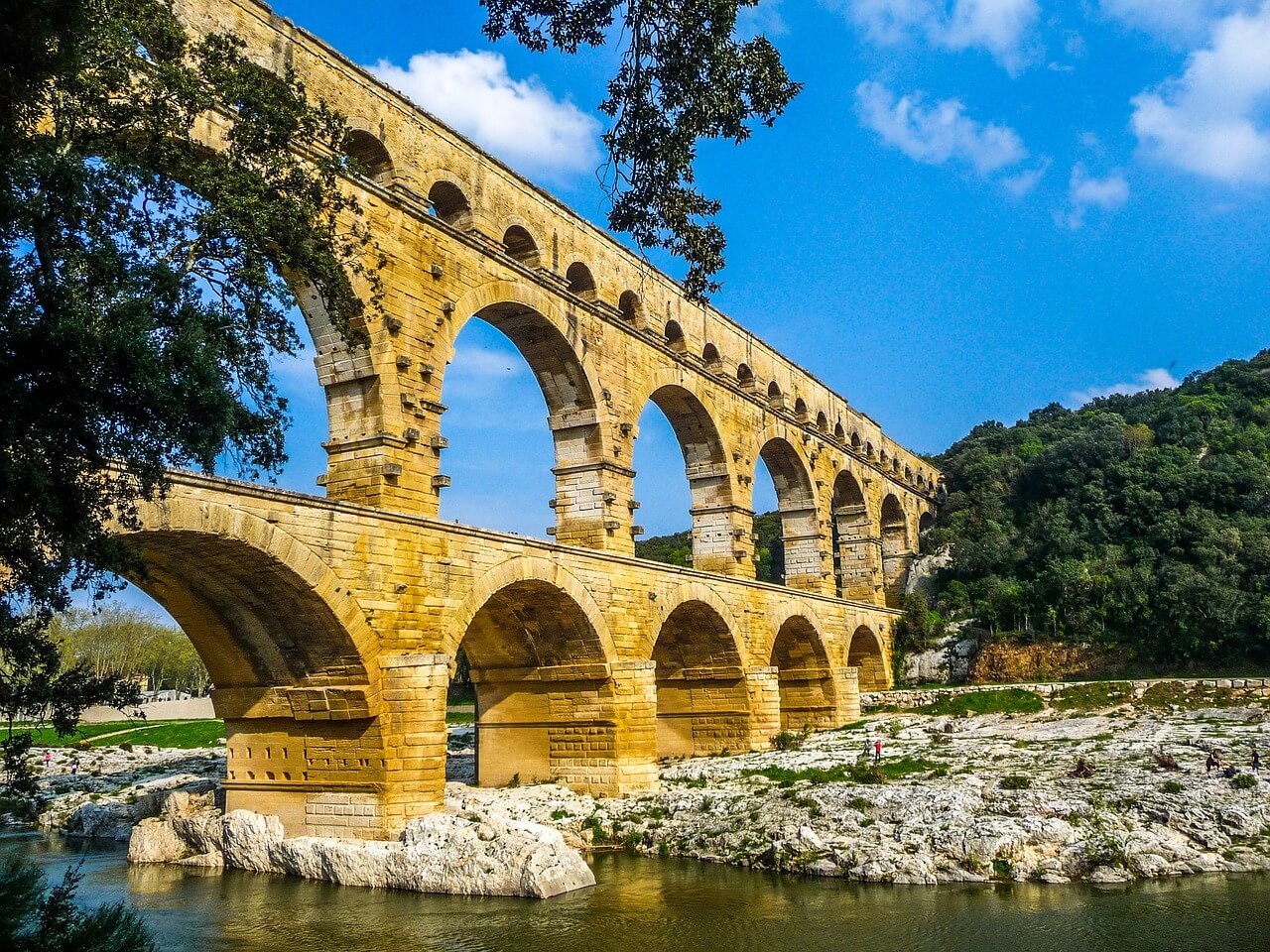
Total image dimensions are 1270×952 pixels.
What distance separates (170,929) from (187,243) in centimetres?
893

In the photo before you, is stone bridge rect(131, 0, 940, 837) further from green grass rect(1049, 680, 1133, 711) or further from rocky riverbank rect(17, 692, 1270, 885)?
green grass rect(1049, 680, 1133, 711)

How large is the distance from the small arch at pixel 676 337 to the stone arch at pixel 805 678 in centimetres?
937

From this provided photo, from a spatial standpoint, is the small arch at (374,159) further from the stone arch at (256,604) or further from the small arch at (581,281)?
the stone arch at (256,604)

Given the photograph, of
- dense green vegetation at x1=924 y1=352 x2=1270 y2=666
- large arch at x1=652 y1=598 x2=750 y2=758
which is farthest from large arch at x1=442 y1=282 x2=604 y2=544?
dense green vegetation at x1=924 y1=352 x2=1270 y2=666

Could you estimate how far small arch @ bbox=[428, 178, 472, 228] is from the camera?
20.9 m

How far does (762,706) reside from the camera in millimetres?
27391

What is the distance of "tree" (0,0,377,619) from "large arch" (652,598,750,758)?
17.1 metres

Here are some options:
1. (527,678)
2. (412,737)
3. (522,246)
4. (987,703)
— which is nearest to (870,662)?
(987,703)

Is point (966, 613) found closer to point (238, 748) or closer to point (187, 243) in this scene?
point (238, 748)

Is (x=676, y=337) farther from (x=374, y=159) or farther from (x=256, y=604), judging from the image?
(x=256, y=604)

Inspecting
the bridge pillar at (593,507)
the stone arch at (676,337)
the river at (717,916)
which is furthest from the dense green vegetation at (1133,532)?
the river at (717,916)

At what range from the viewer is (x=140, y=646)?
5788 centimetres

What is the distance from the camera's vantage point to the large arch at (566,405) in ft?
74.3

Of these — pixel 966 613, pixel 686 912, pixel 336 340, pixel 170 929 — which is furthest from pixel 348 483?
pixel 966 613
